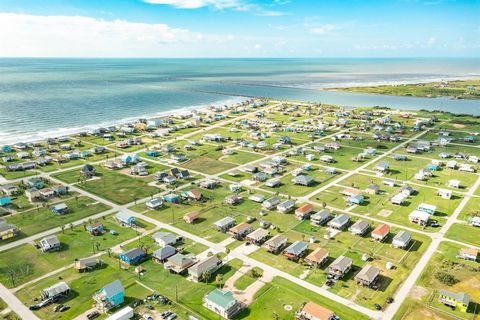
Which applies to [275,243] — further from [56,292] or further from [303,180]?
[56,292]

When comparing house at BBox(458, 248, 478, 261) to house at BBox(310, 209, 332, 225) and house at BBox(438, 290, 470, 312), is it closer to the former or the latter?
house at BBox(438, 290, 470, 312)

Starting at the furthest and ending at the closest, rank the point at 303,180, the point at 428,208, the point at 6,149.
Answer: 1. the point at 6,149
2. the point at 303,180
3. the point at 428,208

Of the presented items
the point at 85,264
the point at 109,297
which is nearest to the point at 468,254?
the point at 109,297

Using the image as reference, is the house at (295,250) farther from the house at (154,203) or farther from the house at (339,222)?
the house at (154,203)

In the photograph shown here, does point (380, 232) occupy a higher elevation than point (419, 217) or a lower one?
lower

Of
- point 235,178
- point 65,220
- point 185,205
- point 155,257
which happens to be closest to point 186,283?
point 155,257

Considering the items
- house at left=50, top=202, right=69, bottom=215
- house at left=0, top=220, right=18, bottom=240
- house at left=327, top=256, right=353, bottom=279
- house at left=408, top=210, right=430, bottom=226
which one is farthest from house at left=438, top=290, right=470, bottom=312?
house at left=0, top=220, right=18, bottom=240

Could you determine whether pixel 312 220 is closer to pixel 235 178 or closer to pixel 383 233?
pixel 383 233
